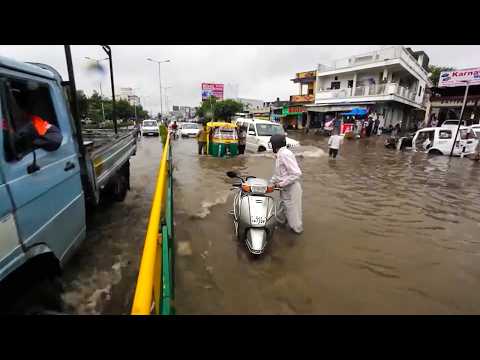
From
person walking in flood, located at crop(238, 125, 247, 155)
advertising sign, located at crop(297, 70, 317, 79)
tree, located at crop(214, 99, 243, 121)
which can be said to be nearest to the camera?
person walking in flood, located at crop(238, 125, 247, 155)

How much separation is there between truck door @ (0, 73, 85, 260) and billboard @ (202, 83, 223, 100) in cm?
4897

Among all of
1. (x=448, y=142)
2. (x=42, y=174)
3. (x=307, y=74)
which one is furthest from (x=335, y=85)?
(x=42, y=174)

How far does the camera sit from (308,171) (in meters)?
9.65

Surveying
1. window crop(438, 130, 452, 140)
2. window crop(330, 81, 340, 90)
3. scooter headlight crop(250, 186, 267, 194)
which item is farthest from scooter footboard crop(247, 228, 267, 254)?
window crop(330, 81, 340, 90)

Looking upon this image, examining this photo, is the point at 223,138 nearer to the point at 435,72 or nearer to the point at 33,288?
the point at 33,288

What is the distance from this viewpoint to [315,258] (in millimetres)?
3721

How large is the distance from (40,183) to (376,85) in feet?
82.3

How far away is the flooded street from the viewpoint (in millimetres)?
2844

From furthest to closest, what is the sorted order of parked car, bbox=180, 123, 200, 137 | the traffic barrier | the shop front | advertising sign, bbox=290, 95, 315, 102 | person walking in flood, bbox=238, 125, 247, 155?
the shop front < advertising sign, bbox=290, 95, 315, 102 < parked car, bbox=180, 123, 200, 137 < person walking in flood, bbox=238, 125, 247, 155 < the traffic barrier

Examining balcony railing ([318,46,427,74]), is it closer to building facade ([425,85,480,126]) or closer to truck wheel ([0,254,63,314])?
building facade ([425,85,480,126])

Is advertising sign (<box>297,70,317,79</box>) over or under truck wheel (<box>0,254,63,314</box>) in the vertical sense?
over

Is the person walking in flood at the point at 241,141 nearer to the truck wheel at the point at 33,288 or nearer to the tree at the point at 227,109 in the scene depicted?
the truck wheel at the point at 33,288

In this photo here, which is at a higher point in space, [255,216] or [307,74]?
[307,74]
